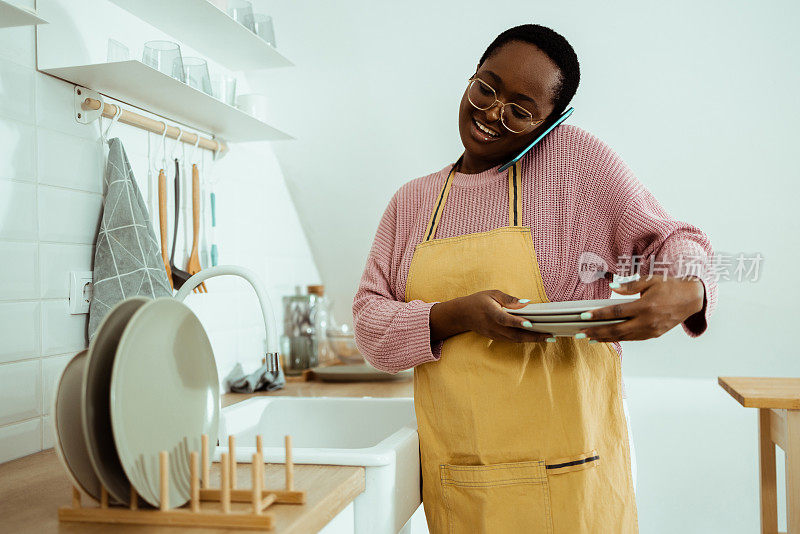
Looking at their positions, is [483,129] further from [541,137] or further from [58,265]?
[58,265]

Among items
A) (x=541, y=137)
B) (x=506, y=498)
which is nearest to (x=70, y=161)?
(x=541, y=137)

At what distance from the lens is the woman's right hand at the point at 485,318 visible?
1.00 metres

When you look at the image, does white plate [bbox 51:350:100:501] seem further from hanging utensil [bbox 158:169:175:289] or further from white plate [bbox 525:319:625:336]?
hanging utensil [bbox 158:169:175:289]

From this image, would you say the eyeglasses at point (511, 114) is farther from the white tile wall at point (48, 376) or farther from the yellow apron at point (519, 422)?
the white tile wall at point (48, 376)

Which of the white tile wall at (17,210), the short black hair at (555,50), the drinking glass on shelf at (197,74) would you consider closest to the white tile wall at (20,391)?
the white tile wall at (17,210)

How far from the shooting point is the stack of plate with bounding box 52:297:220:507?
2.36 ft

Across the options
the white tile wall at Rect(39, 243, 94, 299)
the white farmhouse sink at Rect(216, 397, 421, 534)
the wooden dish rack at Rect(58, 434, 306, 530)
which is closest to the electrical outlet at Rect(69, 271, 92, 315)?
the white tile wall at Rect(39, 243, 94, 299)

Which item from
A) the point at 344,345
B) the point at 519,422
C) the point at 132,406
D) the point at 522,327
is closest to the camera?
the point at 132,406

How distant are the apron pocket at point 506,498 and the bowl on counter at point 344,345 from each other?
1177 mm

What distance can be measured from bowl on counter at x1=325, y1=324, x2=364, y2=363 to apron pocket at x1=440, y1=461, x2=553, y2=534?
1.18 metres

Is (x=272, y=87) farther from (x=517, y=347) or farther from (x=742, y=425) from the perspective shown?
(x=742, y=425)

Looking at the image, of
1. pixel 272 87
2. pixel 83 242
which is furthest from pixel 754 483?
pixel 83 242

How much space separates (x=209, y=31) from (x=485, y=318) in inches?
40.0

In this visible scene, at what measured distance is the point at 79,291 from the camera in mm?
1280
